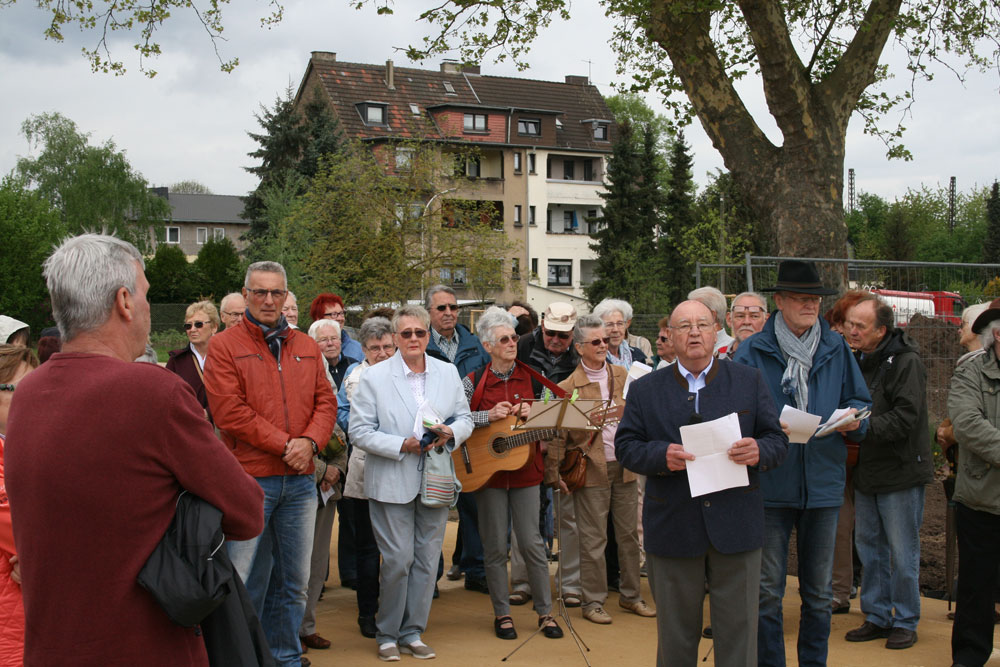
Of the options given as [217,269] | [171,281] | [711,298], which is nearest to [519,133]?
[217,269]

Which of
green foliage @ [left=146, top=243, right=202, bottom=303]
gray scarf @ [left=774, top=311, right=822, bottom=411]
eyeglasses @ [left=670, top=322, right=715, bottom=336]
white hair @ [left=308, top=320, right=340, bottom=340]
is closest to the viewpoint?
eyeglasses @ [left=670, top=322, right=715, bottom=336]

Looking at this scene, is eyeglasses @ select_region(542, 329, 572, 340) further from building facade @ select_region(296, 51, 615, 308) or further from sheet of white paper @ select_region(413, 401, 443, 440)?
building facade @ select_region(296, 51, 615, 308)

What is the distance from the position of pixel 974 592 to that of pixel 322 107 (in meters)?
43.6

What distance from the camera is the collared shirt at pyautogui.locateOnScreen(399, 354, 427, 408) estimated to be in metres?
6.63

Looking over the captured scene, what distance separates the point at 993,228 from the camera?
6200 centimetres

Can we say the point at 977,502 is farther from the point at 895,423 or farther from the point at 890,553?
the point at 890,553

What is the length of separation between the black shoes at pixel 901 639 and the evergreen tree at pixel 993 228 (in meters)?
58.7

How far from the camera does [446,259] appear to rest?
36.5m

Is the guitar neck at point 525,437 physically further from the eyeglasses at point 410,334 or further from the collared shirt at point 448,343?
the collared shirt at point 448,343

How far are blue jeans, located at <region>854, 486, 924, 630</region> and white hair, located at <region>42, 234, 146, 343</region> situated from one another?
5428 mm

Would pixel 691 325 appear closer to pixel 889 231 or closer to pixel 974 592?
pixel 974 592

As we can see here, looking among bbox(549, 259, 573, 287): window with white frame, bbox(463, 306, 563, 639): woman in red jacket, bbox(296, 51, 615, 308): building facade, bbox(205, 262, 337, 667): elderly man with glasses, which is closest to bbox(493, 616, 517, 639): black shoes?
bbox(463, 306, 563, 639): woman in red jacket

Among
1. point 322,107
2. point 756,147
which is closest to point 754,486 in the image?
point 756,147

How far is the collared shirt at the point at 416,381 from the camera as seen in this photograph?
6633mm
